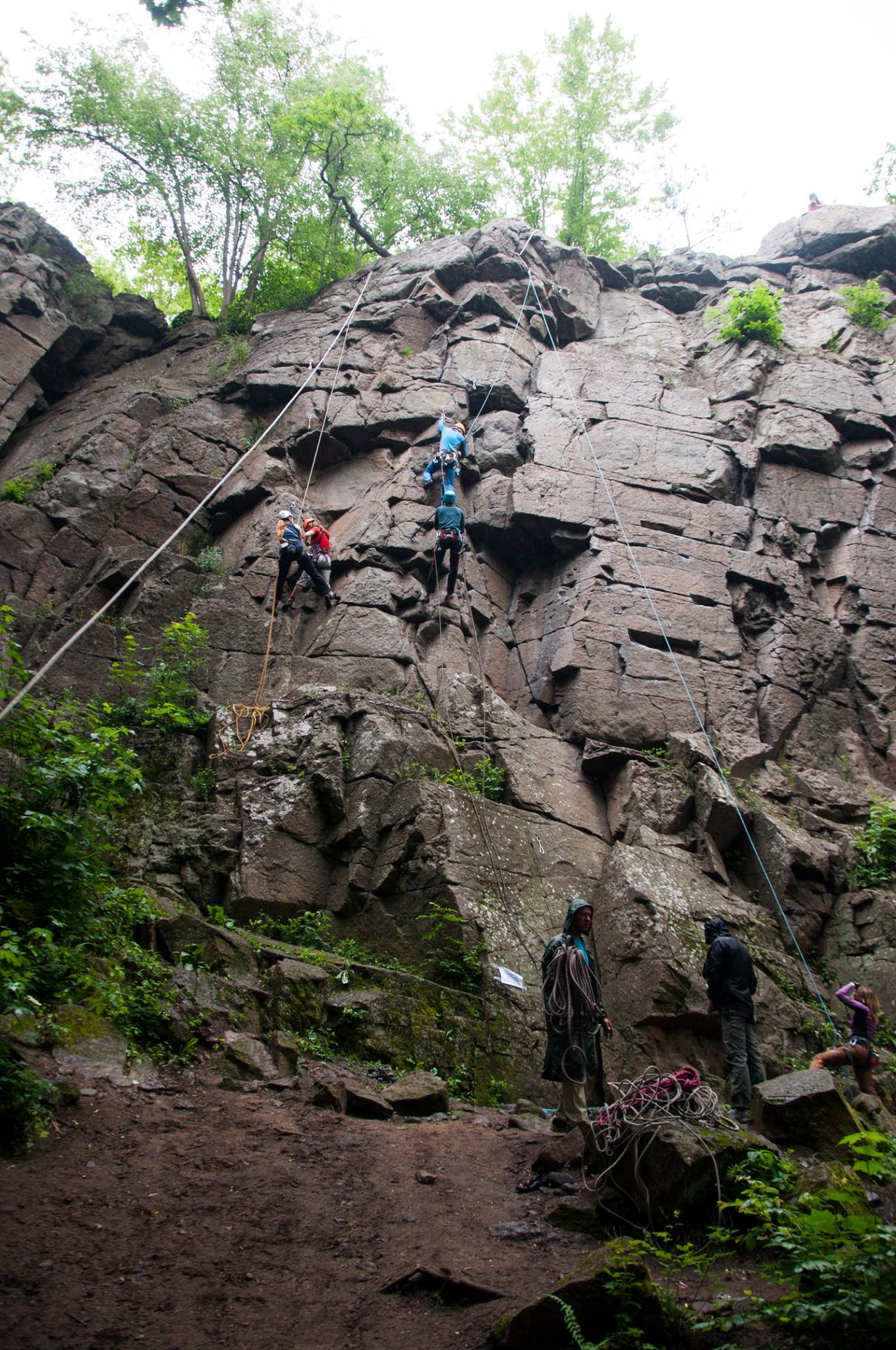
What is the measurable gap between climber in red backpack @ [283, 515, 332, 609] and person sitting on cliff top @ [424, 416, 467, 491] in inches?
82.6

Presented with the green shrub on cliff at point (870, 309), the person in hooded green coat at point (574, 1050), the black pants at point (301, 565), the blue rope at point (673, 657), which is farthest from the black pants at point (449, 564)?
the green shrub on cliff at point (870, 309)

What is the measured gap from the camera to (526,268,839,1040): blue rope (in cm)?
920

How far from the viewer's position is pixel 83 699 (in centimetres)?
1055

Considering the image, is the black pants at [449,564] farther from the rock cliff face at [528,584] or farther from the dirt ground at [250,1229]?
the dirt ground at [250,1229]

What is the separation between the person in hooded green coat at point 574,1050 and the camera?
5816mm

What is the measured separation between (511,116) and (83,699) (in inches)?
787

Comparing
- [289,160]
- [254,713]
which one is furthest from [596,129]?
[254,713]

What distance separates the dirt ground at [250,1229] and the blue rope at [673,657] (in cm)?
455

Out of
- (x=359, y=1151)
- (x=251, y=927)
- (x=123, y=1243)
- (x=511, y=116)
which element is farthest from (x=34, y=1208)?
(x=511, y=116)

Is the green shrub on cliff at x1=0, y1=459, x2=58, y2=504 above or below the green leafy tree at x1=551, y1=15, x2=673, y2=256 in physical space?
below

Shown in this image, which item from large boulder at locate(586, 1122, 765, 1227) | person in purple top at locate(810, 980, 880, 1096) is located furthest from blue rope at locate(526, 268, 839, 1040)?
large boulder at locate(586, 1122, 765, 1227)

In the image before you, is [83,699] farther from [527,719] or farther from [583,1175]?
[583,1175]

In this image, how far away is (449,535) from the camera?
12.4 metres

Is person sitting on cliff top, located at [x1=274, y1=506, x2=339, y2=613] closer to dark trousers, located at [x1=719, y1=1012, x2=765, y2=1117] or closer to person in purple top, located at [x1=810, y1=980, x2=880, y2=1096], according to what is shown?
dark trousers, located at [x1=719, y1=1012, x2=765, y2=1117]
